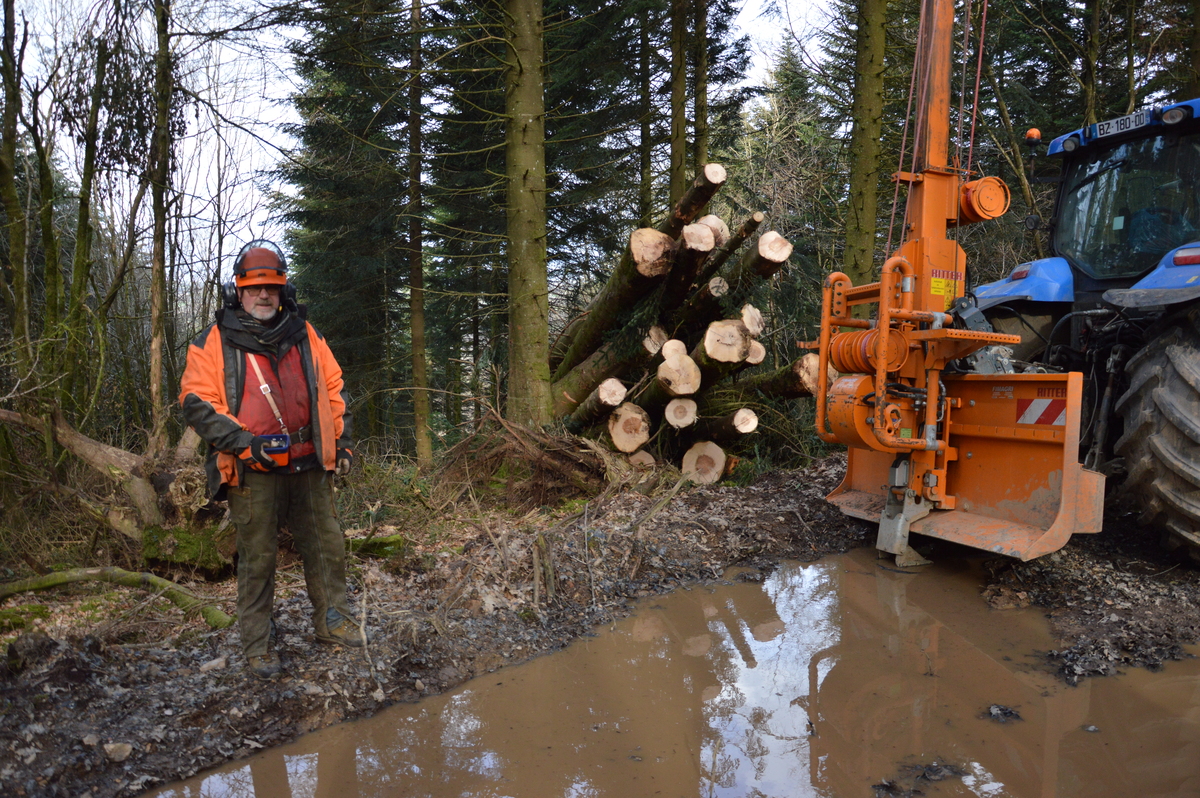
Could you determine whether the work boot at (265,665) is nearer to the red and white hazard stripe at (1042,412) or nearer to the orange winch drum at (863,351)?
the orange winch drum at (863,351)

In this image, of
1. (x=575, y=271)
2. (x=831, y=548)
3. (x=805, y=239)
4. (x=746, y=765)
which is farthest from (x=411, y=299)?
(x=746, y=765)

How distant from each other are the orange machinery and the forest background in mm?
458

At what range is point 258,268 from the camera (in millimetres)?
3494

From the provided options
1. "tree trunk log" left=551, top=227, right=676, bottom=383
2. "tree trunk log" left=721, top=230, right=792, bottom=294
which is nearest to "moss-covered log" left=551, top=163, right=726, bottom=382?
"tree trunk log" left=551, top=227, right=676, bottom=383

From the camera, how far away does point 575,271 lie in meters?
13.1

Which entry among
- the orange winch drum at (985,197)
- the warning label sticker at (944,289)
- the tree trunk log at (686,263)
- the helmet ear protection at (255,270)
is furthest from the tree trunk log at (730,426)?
the helmet ear protection at (255,270)

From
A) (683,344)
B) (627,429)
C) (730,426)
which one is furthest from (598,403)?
(730,426)

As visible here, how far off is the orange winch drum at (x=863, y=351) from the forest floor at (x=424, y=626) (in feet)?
4.75

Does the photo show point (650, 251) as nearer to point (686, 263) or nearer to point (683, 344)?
point (686, 263)

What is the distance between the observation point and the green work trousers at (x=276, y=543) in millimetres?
3508

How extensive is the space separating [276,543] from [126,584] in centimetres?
156

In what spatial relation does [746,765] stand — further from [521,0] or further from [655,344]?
[521,0]

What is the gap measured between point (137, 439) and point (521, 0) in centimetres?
583

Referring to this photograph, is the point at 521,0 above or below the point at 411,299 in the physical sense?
above
